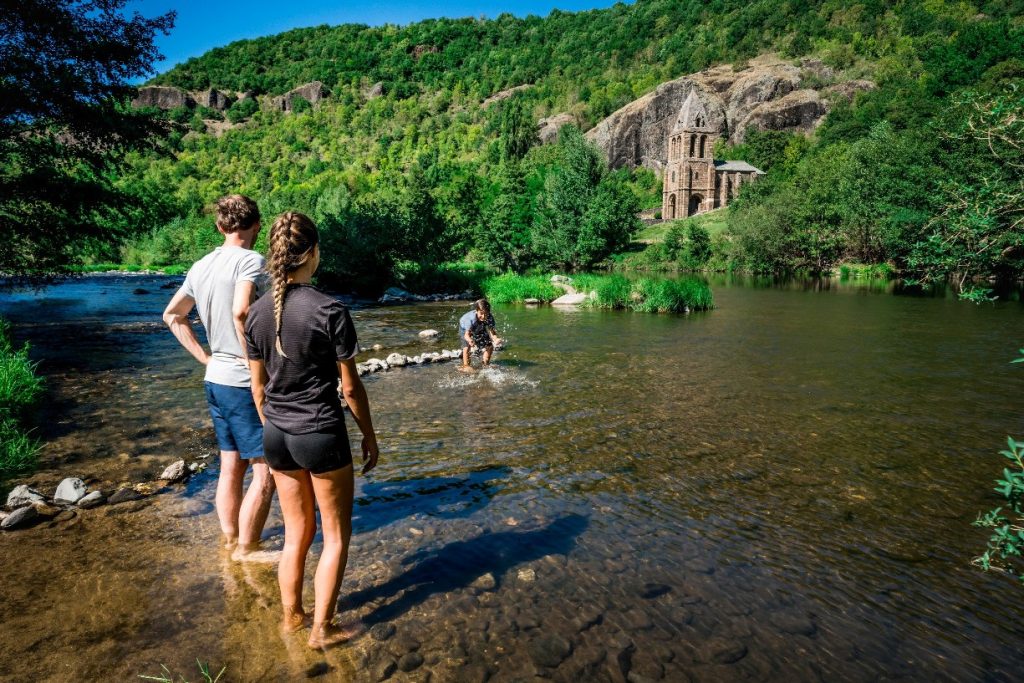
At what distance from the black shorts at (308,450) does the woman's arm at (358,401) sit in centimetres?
13

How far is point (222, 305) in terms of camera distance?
14.5 feet

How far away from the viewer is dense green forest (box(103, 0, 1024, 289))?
2141cm

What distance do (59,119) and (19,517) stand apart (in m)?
17.5

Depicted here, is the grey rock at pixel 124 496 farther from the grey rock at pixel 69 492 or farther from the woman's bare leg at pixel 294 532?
the woman's bare leg at pixel 294 532

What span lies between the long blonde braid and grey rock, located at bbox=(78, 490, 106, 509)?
427 centimetres

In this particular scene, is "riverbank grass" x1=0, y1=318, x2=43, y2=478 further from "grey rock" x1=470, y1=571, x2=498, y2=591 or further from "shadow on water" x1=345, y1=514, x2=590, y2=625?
"grey rock" x1=470, y1=571, x2=498, y2=591

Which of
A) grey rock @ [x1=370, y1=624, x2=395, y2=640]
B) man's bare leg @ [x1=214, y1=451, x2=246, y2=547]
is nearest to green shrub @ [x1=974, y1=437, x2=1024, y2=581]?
grey rock @ [x1=370, y1=624, x2=395, y2=640]

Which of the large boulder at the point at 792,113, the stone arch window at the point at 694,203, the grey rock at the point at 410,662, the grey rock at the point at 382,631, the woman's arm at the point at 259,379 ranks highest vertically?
the large boulder at the point at 792,113

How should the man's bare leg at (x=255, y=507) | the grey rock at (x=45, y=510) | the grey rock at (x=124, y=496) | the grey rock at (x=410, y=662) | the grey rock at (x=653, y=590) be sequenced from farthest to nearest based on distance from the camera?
the grey rock at (x=124, y=496)
the grey rock at (x=45, y=510)
the man's bare leg at (x=255, y=507)
the grey rock at (x=653, y=590)
the grey rock at (x=410, y=662)

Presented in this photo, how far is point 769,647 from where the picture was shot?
397cm

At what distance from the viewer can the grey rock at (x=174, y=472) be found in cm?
672

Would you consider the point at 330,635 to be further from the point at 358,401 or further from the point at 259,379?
the point at 259,379

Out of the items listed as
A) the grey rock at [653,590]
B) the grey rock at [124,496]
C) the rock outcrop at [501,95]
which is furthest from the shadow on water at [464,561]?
the rock outcrop at [501,95]

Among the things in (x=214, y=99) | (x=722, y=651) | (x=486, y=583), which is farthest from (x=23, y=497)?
(x=214, y=99)
